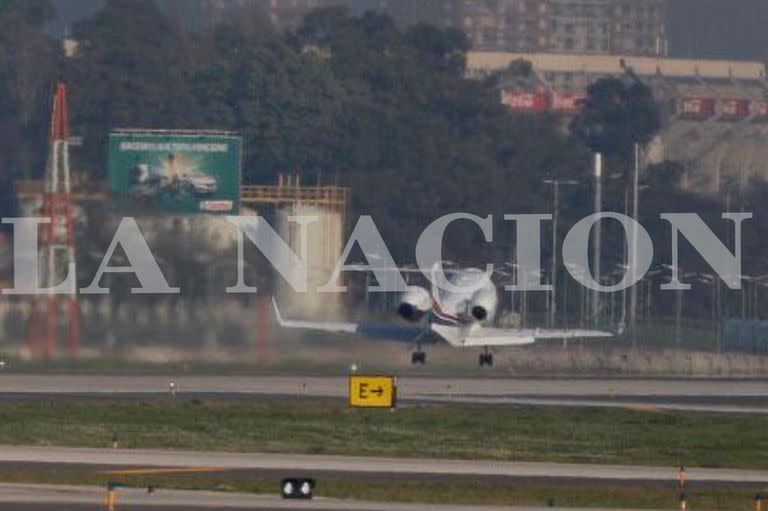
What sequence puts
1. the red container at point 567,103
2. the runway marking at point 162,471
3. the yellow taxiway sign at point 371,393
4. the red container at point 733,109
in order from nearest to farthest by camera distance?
1. the runway marking at point 162,471
2. the yellow taxiway sign at point 371,393
3. the red container at point 567,103
4. the red container at point 733,109

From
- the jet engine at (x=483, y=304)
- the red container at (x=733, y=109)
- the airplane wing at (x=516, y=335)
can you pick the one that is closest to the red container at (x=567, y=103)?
the red container at (x=733, y=109)

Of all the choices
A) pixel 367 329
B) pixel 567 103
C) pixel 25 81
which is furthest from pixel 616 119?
pixel 367 329

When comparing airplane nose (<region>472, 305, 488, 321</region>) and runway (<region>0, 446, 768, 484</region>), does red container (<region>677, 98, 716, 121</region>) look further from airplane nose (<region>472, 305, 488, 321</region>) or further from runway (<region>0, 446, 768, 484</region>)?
runway (<region>0, 446, 768, 484</region>)

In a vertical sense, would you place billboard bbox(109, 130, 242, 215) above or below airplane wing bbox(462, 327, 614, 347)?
above

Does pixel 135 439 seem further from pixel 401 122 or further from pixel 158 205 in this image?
pixel 401 122

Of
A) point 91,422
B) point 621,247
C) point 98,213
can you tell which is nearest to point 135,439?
point 91,422

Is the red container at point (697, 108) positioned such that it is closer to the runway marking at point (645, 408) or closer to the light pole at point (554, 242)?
the light pole at point (554, 242)

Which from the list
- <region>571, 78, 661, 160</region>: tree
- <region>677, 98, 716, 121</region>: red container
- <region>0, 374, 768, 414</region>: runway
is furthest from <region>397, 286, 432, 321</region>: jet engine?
<region>677, 98, 716, 121</region>: red container
